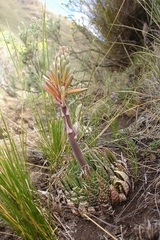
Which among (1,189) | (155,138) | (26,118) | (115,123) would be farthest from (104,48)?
(1,189)

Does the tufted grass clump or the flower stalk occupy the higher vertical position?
the flower stalk

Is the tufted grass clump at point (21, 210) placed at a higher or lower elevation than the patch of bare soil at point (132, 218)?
higher

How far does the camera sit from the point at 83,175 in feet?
4.01

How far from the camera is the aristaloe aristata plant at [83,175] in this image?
1094mm

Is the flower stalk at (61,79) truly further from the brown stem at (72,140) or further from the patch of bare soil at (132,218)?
the patch of bare soil at (132,218)

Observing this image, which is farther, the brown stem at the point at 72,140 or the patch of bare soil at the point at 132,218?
the brown stem at the point at 72,140

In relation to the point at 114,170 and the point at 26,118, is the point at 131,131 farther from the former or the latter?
the point at 26,118

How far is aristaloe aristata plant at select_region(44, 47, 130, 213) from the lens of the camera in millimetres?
1094

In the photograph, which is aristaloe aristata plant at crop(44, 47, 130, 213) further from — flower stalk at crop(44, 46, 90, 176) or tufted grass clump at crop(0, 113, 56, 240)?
tufted grass clump at crop(0, 113, 56, 240)

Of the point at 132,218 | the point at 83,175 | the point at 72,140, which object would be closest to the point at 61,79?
the point at 72,140

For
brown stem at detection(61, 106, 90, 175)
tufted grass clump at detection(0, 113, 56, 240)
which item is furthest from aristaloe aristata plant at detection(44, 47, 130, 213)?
tufted grass clump at detection(0, 113, 56, 240)

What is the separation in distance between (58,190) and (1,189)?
31 centimetres

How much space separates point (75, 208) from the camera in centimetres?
121

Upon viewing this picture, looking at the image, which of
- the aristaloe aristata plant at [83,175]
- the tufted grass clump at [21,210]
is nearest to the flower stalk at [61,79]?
the aristaloe aristata plant at [83,175]
